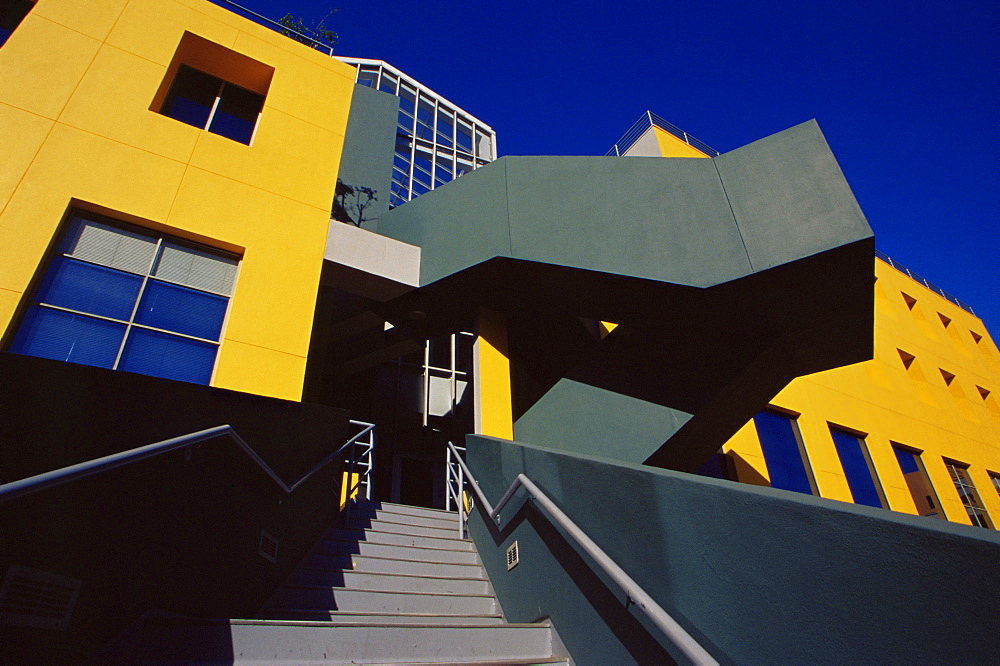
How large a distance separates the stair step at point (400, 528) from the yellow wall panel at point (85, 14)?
782 cm

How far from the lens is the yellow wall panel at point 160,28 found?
791 centimetres

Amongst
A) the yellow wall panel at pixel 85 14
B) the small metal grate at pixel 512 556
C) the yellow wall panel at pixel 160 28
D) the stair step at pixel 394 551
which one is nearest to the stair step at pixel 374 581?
the stair step at pixel 394 551

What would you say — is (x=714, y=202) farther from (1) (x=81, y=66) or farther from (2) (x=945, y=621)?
(1) (x=81, y=66)

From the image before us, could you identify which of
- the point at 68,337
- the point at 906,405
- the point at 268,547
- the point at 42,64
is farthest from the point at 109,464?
the point at 906,405

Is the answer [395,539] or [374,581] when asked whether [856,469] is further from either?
[374,581]

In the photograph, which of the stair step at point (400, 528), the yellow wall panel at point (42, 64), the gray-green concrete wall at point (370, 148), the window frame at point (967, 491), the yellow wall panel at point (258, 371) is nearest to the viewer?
the yellow wall panel at point (258, 371)

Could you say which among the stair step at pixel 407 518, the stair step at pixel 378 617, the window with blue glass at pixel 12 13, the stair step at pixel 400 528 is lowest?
the stair step at pixel 378 617

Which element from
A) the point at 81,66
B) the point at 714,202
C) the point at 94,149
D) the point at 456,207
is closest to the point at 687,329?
the point at 714,202

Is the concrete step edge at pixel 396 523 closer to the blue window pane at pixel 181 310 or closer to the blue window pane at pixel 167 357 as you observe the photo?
the blue window pane at pixel 167 357

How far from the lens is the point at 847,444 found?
1449cm

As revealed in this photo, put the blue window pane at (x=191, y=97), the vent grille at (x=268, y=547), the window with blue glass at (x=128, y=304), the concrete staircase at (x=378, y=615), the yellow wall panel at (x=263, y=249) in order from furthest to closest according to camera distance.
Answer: the blue window pane at (x=191, y=97) → the yellow wall panel at (x=263, y=249) → the window with blue glass at (x=128, y=304) → the vent grille at (x=268, y=547) → the concrete staircase at (x=378, y=615)

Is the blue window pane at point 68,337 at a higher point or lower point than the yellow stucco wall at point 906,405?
lower

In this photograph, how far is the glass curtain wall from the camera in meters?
15.4

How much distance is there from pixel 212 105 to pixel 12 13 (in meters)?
3.03
